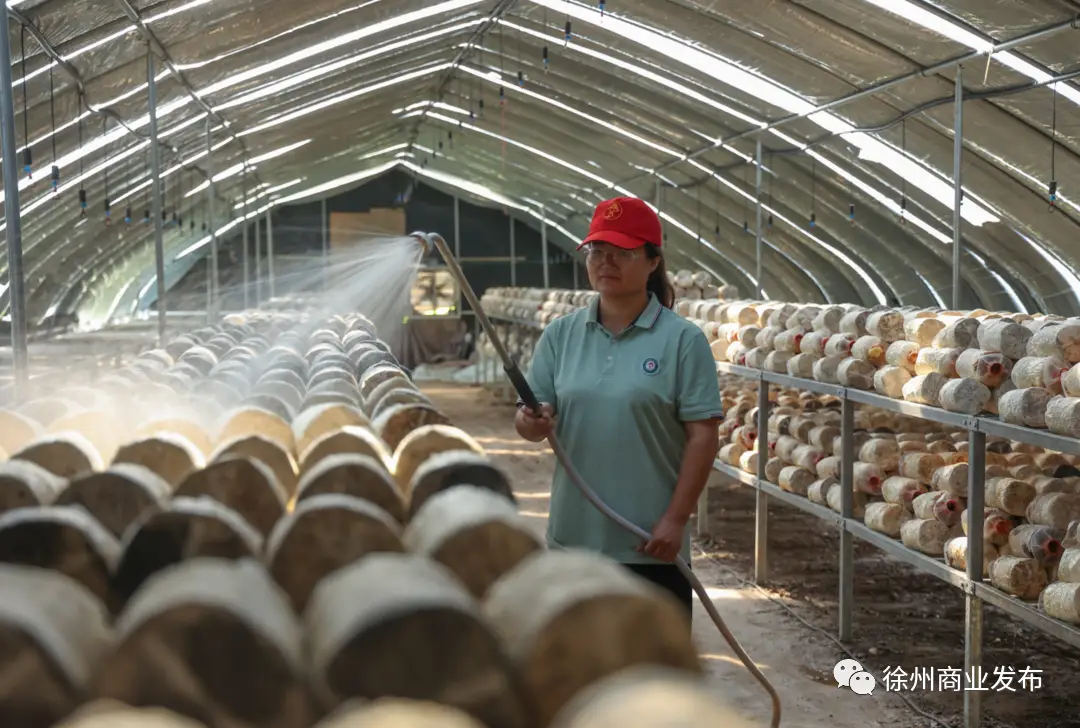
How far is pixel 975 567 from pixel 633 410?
7.71 feet

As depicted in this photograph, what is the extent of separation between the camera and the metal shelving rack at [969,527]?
4.13m

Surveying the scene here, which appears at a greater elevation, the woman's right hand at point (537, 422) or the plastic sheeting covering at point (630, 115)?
the plastic sheeting covering at point (630, 115)

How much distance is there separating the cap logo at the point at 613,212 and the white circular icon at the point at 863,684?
10.2ft

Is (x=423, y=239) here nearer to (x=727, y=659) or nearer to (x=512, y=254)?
(x=727, y=659)

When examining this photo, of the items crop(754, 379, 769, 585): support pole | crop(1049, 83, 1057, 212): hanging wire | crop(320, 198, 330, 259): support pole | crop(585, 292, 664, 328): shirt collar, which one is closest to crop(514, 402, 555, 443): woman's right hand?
crop(585, 292, 664, 328): shirt collar

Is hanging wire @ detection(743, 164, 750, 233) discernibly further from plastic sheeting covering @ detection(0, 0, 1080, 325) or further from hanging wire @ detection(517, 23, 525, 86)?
hanging wire @ detection(517, 23, 525, 86)

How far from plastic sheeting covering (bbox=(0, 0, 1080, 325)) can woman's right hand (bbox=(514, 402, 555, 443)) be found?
4471 mm

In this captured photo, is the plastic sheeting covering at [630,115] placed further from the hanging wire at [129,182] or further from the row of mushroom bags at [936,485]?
the row of mushroom bags at [936,485]

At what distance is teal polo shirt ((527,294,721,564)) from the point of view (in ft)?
9.30

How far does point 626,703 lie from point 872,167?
10.8 metres

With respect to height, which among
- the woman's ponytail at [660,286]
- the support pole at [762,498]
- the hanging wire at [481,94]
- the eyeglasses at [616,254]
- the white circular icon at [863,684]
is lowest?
the white circular icon at [863,684]

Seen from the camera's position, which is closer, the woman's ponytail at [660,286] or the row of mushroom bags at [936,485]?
the woman's ponytail at [660,286]

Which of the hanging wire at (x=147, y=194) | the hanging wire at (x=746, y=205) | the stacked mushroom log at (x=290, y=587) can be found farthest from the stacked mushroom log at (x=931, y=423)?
the hanging wire at (x=147, y=194)

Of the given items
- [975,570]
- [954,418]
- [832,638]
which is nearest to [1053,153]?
[832,638]
